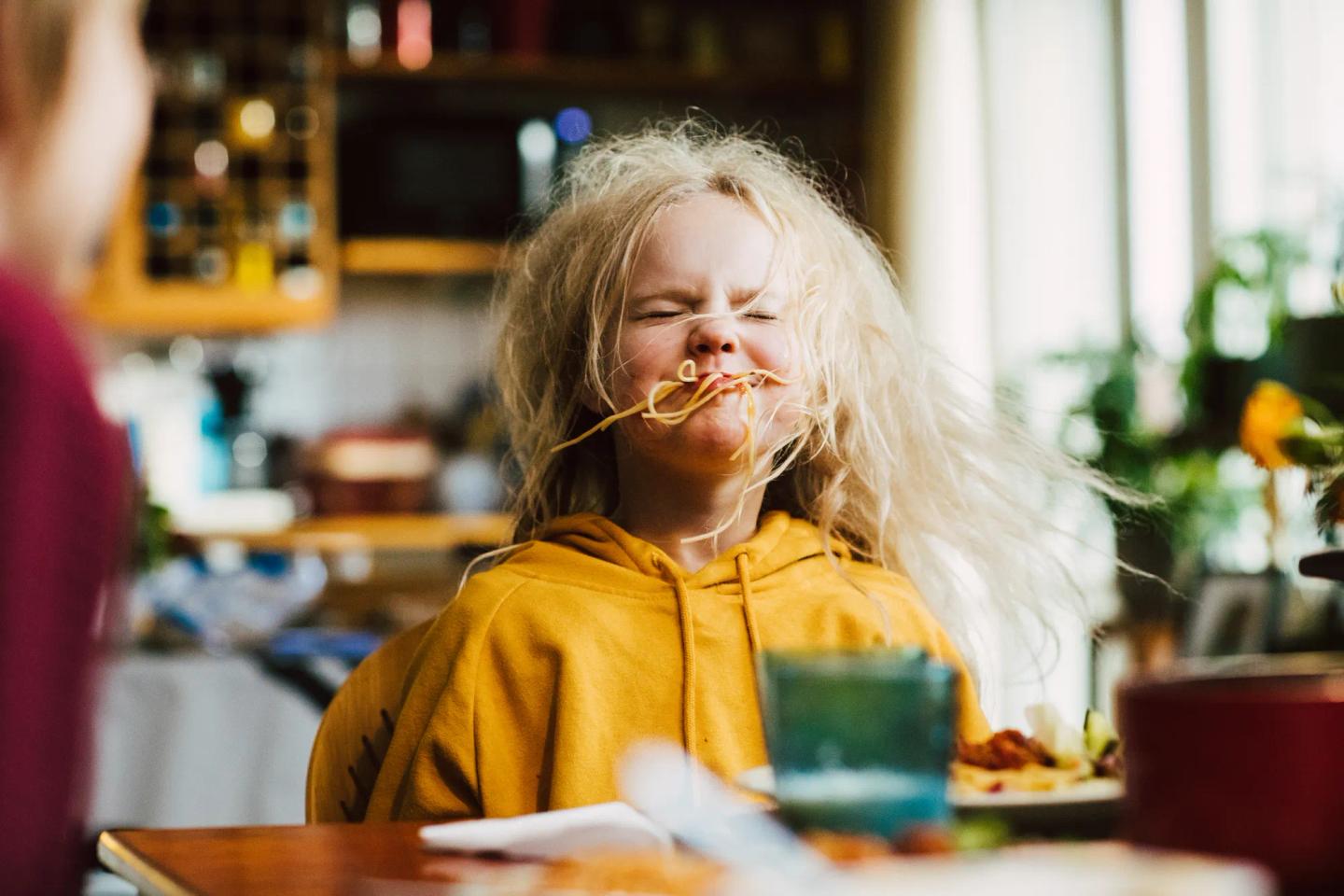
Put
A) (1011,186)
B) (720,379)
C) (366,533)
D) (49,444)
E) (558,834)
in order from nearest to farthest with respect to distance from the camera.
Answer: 1. (49,444)
2. (558,834)
3. (720,379)
4. (1011,186)
5. (366,533)

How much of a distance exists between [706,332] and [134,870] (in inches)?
24.2

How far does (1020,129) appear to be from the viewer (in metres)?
4.14

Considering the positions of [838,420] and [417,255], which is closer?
[838,420]

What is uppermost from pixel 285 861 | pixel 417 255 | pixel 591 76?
pixel 591 76

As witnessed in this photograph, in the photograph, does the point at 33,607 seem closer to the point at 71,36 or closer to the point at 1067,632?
the point at 71,36

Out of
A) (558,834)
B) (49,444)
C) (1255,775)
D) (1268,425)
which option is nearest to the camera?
(49,444)

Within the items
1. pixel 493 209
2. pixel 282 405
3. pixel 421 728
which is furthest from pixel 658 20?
pixel 421 728

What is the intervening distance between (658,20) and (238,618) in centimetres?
287

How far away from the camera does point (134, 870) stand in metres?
0.66

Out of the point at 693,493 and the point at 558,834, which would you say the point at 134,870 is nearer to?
the point at 558,834

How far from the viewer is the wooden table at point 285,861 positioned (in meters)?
0.58

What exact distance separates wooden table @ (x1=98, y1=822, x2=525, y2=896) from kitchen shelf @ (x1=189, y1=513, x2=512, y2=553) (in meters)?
3.56

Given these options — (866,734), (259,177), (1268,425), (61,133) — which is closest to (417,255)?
(259,177)

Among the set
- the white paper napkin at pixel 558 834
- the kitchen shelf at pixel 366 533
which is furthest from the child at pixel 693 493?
the kitchen shelf at pixel 366 533
